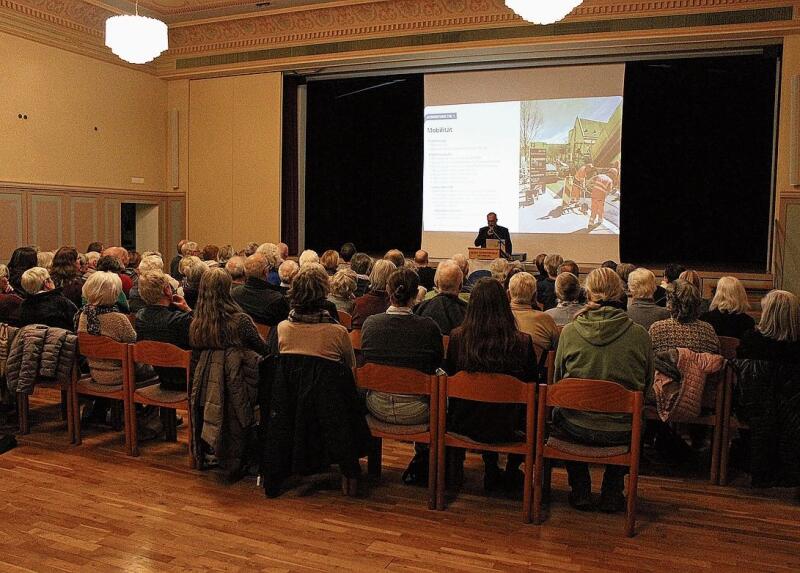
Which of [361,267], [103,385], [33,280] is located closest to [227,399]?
[103,385]

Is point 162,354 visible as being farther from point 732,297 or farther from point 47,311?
point 732,297

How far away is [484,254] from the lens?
A: 8609 millimetres

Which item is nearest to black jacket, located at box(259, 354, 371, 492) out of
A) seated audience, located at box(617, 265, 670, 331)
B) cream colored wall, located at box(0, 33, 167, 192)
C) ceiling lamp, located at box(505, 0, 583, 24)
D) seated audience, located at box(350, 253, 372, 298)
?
seated audience, located at box(617, 265, 670, 331)

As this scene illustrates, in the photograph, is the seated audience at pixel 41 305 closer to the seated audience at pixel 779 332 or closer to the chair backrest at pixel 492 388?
the chair backrest at pixel 492 388

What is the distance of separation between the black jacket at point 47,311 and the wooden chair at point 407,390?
2268 millimetres

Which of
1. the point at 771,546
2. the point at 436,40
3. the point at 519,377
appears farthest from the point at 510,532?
the point at 436,40

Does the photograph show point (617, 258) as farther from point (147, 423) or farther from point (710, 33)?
point (147, 423)

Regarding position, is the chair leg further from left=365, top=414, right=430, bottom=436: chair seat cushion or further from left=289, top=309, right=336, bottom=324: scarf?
Answer: left=289, top=309, right=336, bottom=324: scarf

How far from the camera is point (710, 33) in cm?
833

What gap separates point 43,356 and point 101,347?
440mm

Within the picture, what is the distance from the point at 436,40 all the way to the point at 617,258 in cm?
386

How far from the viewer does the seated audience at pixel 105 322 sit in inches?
173

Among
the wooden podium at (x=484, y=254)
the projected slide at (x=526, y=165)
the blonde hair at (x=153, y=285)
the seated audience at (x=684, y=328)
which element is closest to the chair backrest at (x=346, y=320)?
the blonde hair at (x=153, y=285)

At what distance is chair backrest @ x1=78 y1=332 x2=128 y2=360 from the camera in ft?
13.8
